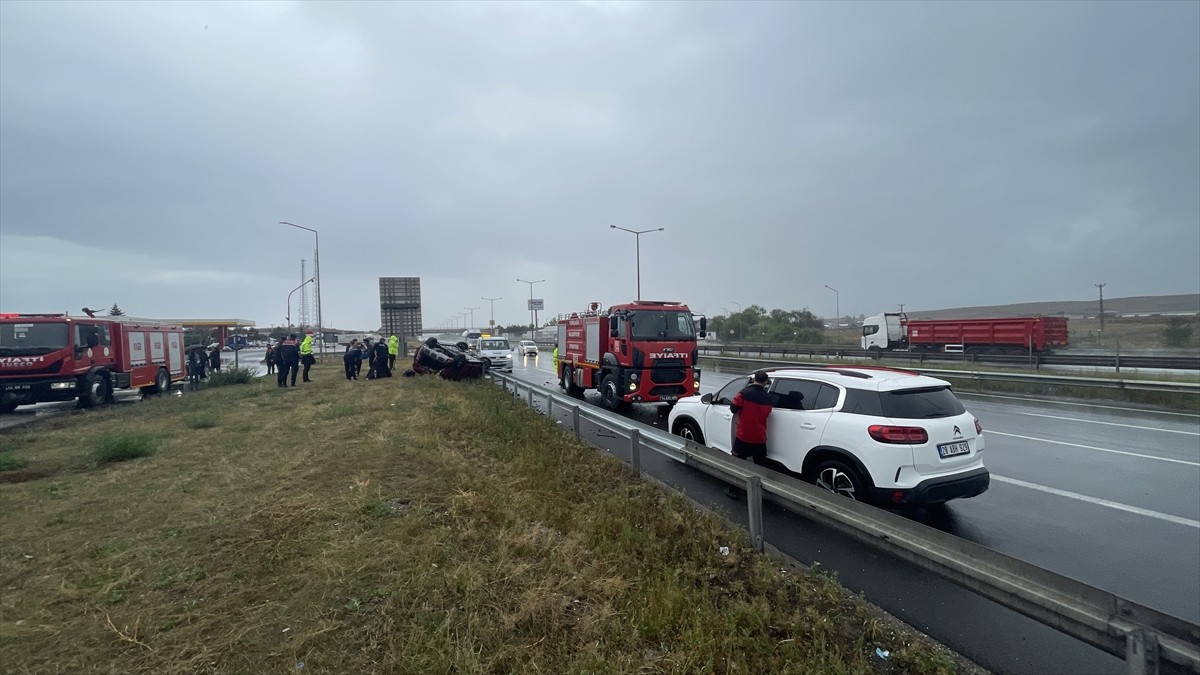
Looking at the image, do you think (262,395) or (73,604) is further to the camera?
(262,395)

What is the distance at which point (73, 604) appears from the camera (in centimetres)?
366

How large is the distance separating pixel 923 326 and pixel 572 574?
3761 centimetres

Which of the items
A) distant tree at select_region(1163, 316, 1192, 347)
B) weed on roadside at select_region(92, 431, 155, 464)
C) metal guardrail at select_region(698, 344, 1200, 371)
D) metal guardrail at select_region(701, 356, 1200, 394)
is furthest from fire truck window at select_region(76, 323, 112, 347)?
distant tree at select_region(1163, 316, 1192, 347)

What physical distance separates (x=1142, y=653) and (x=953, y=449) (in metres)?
3.74

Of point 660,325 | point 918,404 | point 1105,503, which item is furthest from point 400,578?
point 660,325

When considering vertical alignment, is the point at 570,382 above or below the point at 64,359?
below

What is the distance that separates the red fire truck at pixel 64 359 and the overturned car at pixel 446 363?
A: 8862mm

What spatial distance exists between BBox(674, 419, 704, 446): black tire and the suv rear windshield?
3.29 metres

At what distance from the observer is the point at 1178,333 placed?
27969 millimetres

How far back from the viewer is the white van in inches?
1219

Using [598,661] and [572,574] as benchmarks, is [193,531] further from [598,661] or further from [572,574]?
[598,661]

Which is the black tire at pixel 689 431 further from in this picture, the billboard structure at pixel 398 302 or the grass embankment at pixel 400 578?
the billboard structure at pixel 398 302

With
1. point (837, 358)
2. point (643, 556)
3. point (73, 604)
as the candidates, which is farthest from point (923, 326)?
point (73, 604)

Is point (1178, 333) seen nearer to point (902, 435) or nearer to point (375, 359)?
point (902, 435)
